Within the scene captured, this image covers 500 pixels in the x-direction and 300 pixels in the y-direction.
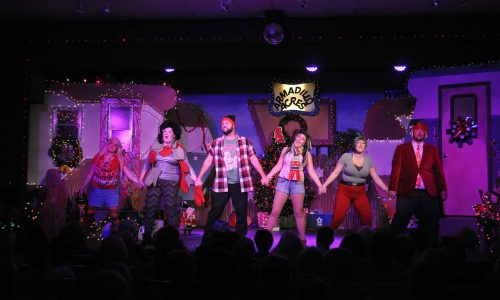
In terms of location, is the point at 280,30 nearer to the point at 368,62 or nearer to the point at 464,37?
the point at 368,62

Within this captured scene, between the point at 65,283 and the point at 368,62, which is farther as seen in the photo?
the point at 368,62

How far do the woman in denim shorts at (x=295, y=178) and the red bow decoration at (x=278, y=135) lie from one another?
12.6 ft

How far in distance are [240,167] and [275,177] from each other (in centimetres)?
395

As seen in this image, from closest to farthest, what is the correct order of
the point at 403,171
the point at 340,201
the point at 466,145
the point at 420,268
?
the point at 420,268 → the point at 403,171 → the point at 340,201 → the point at 466,145

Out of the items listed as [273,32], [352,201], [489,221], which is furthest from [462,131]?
[273,32]

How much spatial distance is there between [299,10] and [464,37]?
242cm

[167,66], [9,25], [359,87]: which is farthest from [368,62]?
[9,25]

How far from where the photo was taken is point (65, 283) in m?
3.36

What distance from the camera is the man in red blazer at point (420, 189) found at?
7023 millimetres

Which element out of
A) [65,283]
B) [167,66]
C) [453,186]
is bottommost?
[65,283]

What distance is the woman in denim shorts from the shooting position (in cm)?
761

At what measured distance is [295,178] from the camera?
24.9ft

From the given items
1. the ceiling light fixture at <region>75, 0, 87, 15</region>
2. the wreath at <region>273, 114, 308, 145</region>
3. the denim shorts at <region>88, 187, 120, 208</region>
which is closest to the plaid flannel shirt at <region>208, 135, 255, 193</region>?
the denim shorts at <region>88, 187, 120, 208</region>

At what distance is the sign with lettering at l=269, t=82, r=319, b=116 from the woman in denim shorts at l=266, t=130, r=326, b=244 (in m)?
4.00
